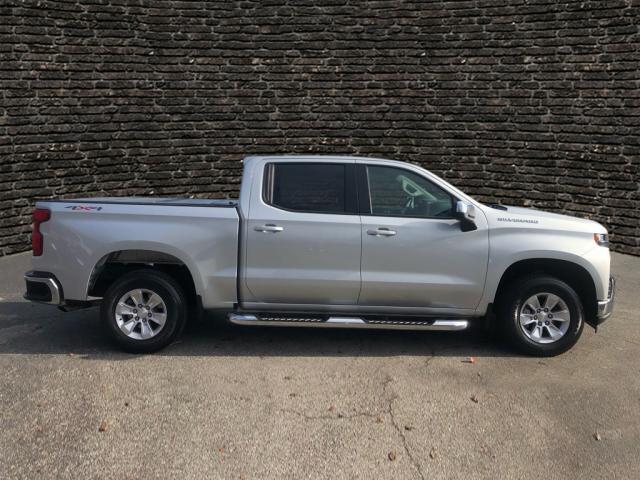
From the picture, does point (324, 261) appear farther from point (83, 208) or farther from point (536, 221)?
point (83, 208)

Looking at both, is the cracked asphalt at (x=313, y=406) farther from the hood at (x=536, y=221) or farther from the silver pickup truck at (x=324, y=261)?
the hood at (x=536, y=221)

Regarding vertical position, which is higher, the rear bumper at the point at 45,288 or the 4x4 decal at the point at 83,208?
the 4x4 decal at the point at 83,208

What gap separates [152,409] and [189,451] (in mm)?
689

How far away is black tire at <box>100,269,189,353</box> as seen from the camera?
5.27m

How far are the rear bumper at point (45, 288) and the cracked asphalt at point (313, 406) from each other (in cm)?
50

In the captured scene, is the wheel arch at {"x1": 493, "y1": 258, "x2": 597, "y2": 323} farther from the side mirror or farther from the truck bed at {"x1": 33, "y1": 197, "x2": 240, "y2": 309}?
the truck bed at {"x1": 33, "y1": 197, "x2": 240, "y2": 309}

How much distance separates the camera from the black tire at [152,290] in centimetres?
527

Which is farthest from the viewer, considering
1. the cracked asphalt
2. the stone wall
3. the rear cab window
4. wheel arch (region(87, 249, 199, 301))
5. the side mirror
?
the stone wall

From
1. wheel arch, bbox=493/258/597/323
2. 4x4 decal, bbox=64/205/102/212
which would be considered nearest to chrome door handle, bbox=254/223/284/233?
4x4 decal, bbox=64/205/102/212

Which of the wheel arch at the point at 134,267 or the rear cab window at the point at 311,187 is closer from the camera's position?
the wheel arch at the point at 134,267

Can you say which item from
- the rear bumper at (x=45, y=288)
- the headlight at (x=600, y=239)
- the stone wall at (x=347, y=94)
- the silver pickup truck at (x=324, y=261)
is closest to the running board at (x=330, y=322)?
the silver pickup truck at (x=324, y=261)

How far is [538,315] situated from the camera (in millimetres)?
5371

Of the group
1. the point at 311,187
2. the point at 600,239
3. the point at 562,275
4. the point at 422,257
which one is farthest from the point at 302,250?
the point at 600,239

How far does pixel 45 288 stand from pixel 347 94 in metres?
6.82
